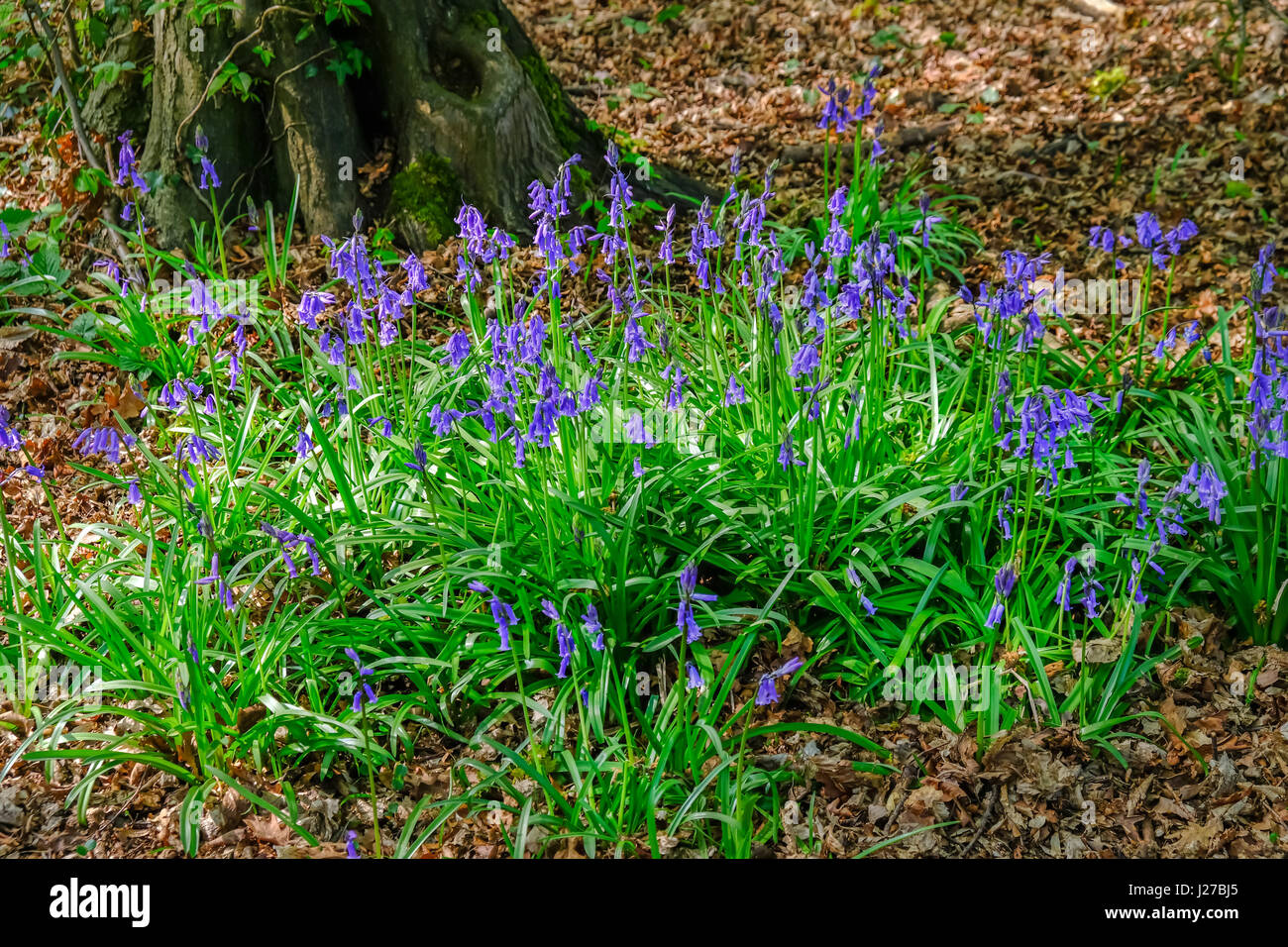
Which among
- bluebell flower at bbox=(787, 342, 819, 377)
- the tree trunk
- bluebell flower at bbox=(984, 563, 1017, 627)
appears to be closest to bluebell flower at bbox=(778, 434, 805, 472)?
bluebell flower at bbox=(787, 342, 819, 377)

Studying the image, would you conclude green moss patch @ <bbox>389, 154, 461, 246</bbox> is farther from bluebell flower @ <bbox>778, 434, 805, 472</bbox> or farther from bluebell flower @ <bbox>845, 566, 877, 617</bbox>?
bluebell flower @ <bbox>845, 566, 877, 617</bbox>

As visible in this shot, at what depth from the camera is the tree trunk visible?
15.9 ft

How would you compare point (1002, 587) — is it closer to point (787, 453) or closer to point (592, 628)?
point (787, 453)

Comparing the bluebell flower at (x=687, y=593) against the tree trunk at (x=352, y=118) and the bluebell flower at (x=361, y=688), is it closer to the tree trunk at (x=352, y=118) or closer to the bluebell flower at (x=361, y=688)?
the bluebell flower at (x=361, y=688)

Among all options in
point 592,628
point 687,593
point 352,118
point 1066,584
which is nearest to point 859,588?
point 1066,584

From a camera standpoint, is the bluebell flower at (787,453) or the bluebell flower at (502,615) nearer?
the bluebell flower at (502,615)

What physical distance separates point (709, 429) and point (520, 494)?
79 cm

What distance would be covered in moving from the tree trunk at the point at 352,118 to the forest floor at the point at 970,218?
39cm

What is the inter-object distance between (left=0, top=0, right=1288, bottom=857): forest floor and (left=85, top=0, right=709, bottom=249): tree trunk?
15.2 inches

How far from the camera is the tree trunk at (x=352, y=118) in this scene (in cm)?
486

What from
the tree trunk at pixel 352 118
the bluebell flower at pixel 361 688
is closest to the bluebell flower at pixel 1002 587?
the bluebell flower at pixel 361 688

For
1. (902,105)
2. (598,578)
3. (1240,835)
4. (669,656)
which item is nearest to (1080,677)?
(1240,835)

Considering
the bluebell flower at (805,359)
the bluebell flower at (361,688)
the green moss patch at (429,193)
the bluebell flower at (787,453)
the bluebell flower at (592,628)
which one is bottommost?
the bluebell flower at (361,688)

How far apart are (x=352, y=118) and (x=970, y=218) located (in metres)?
3.28
